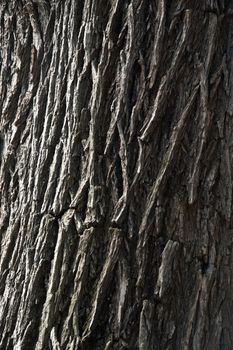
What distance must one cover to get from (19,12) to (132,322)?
1416 mm

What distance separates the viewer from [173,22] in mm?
2434

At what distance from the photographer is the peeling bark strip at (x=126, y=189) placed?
2334mm

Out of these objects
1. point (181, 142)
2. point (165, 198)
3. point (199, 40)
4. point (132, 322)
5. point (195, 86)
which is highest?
point (199, 40)

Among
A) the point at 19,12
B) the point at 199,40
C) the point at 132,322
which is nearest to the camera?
the point at 132,322

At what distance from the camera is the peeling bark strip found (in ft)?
7.66

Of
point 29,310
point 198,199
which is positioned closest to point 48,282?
point 29,310

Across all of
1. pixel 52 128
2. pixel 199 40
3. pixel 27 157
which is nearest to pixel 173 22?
pixel 199 40

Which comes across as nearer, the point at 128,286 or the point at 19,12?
the point at 128,286

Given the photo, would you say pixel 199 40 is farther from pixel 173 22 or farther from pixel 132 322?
pixel 132 322

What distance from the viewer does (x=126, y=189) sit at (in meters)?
2.35

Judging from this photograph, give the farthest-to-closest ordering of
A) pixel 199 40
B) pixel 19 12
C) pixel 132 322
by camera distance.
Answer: pixel 19 12 → pixel 199 40 → pixel 132 322

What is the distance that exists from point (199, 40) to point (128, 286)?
3.39 ft

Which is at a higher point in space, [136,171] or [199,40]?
[199,40]

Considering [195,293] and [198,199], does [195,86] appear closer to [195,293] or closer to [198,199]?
[198,199]
